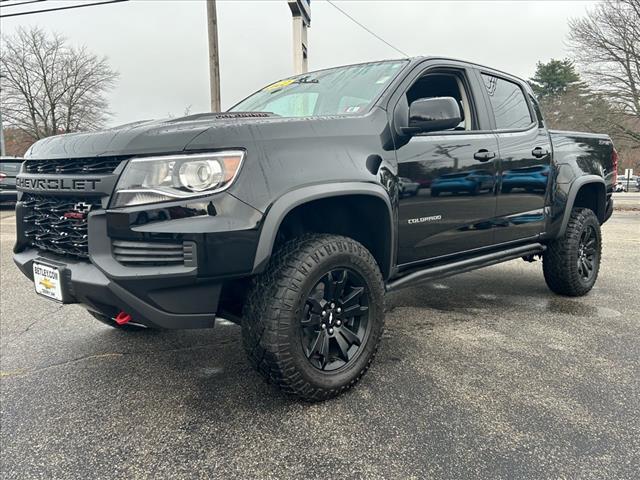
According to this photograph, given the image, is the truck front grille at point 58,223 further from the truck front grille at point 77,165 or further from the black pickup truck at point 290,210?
the truck front grille at point 77,165

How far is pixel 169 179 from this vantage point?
6.67 feet

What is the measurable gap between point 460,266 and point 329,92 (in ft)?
4.78

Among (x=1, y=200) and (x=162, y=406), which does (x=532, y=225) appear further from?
(x=1, y=200)

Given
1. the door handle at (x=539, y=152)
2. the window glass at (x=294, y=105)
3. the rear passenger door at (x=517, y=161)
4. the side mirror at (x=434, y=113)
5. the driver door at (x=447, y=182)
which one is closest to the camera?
the side mirror at (x=434, y=113)

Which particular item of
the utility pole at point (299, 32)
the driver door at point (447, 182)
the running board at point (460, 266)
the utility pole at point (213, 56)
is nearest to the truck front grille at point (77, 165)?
the driver door at point (447, 182)

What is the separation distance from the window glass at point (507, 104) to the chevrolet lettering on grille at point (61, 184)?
2.79 m

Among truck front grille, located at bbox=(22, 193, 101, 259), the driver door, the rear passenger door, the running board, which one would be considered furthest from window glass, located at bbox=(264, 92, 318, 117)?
truck front grille, located at bbox=(22, 193, 101, 259)

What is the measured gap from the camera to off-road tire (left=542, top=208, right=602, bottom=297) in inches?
168

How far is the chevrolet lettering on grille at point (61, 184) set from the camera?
2.12 m

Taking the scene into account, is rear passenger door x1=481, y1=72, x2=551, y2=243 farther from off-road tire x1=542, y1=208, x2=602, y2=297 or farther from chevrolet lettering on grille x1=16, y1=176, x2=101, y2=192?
chevrolet lettering on grille x1=16, y1=176, x2=101, y2=192

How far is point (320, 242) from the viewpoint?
2.38m

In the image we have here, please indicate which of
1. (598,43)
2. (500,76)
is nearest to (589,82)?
(598,43)

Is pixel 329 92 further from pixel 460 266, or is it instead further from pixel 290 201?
pixel 460 266

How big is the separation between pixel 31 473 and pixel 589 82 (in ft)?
82.0
